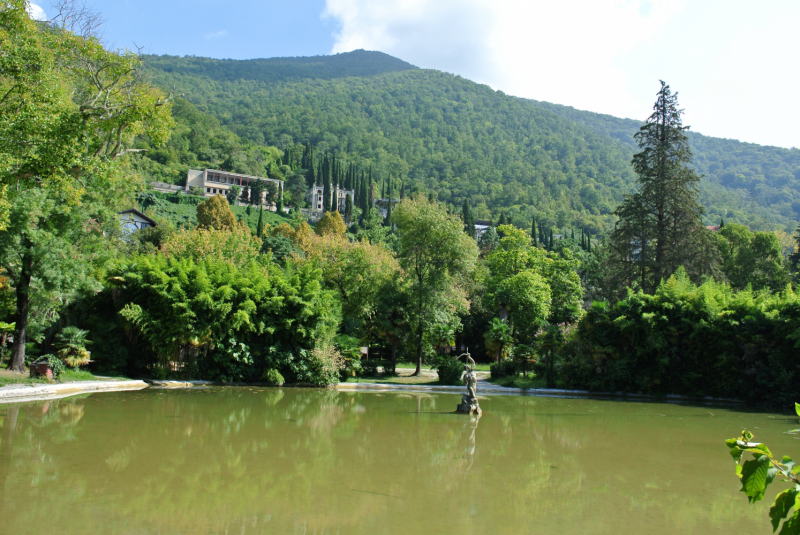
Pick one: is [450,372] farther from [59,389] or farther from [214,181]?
[214,181]

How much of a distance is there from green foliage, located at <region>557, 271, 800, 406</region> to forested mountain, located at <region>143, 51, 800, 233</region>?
83.5 meters

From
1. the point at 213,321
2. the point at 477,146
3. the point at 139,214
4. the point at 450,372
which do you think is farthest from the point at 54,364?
the point at 477,146

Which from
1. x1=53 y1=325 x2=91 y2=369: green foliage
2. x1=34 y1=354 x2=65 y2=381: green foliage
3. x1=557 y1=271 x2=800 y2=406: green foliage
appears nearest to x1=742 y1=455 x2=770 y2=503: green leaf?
x1=34 y1=354 x2=65 y2=381: green foliage

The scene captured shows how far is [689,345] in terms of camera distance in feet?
62.6

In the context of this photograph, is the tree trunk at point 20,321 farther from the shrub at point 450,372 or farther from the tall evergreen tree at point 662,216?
the tall evergreen tree at point 662,216

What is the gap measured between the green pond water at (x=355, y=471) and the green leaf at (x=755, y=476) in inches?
159

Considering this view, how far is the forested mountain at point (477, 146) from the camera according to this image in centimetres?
11769

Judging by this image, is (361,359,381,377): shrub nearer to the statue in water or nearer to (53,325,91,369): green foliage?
the statue in water

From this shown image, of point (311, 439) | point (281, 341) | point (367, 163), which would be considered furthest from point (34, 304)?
point (367, 163)

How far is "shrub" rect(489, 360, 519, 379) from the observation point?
73.0 feet

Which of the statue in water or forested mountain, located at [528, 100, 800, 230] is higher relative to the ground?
forested mountain, located at [528, 100, 800, 230]

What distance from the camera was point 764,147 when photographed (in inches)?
6688

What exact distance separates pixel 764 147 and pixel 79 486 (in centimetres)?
20479

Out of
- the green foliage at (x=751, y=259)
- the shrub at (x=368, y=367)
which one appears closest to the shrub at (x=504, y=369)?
the shrub at (x=368, y=367)
